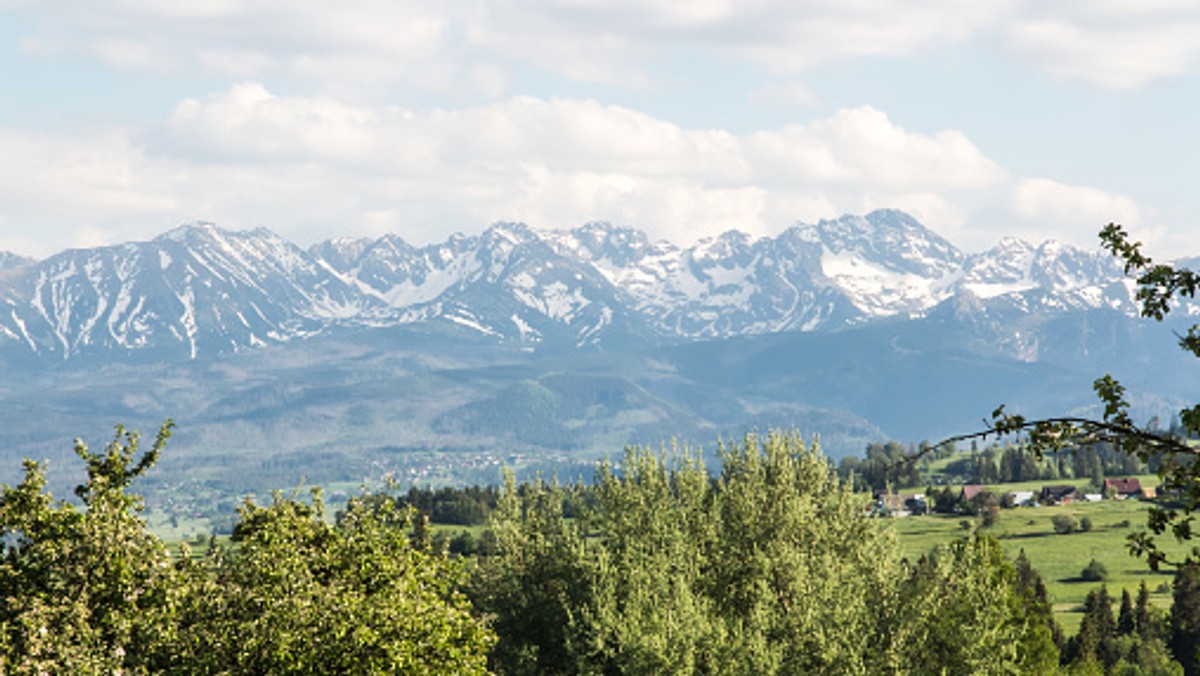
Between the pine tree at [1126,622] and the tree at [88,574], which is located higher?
the tree at [88,574]

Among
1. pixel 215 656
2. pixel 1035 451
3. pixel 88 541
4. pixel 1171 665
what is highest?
pixel 1035 451

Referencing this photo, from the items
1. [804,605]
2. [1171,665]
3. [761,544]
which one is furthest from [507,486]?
[1171,665]

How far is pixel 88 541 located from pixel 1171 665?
11907 centimetres

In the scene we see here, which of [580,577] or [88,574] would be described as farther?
[580,577]

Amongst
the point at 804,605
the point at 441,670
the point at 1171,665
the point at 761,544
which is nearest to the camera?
the point at 441,670

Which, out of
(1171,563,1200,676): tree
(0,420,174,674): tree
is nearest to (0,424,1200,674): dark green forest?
(0,420,174,674): tree

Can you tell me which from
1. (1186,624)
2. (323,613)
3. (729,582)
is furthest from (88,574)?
(1186,624)

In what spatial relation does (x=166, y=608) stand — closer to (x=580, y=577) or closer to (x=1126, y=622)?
(x=580, y=577)

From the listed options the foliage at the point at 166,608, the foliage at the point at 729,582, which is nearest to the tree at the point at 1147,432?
the foliage at the point at 166,608

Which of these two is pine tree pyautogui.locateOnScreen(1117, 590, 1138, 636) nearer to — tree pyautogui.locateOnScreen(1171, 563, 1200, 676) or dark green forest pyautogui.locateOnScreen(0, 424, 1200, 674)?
tree pyautogui.locateOnScreen(1171, 563, 1200, 676)

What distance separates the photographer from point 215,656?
37.5 metres

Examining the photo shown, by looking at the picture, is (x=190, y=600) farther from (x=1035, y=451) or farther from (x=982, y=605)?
(x=982, y=605)

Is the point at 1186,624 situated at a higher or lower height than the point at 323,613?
lower

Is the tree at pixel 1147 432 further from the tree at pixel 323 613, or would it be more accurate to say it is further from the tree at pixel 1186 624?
the tree at pixel 1186 624
